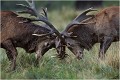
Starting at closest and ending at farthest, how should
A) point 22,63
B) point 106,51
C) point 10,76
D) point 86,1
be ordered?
point 10,76 → point 22,63 → point 106,51 → point 86,1

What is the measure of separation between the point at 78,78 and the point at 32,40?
1.86 meters

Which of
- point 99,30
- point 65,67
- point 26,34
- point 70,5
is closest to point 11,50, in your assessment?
point 26,34

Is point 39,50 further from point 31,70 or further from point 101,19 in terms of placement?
point 101,19

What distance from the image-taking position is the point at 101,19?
473 inches

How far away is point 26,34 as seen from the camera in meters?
11.0

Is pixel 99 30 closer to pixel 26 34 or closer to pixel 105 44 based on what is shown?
pixel 105 44

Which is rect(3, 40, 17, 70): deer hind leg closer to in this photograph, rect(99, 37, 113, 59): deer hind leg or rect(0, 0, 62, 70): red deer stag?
rect(0, 0, 62, 70): red deer stag

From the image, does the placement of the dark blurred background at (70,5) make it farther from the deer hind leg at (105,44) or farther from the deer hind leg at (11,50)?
the deer hind leg at (11,50)

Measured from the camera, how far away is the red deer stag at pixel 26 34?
10.8 m

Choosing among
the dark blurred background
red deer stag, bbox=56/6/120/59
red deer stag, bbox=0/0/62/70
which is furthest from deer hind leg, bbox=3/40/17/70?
the dark blurred background

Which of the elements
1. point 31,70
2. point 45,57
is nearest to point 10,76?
point 31,70

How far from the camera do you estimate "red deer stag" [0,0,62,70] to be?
1079cm

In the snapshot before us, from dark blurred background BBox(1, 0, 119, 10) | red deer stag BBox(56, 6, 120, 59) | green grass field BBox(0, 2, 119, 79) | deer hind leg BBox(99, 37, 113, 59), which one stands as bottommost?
dark blurred background BBox(1, 0, 119, 10)

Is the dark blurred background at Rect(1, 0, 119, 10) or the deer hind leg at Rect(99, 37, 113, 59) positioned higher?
the deer hind leg at Rect(99, 37, 113, 59)
